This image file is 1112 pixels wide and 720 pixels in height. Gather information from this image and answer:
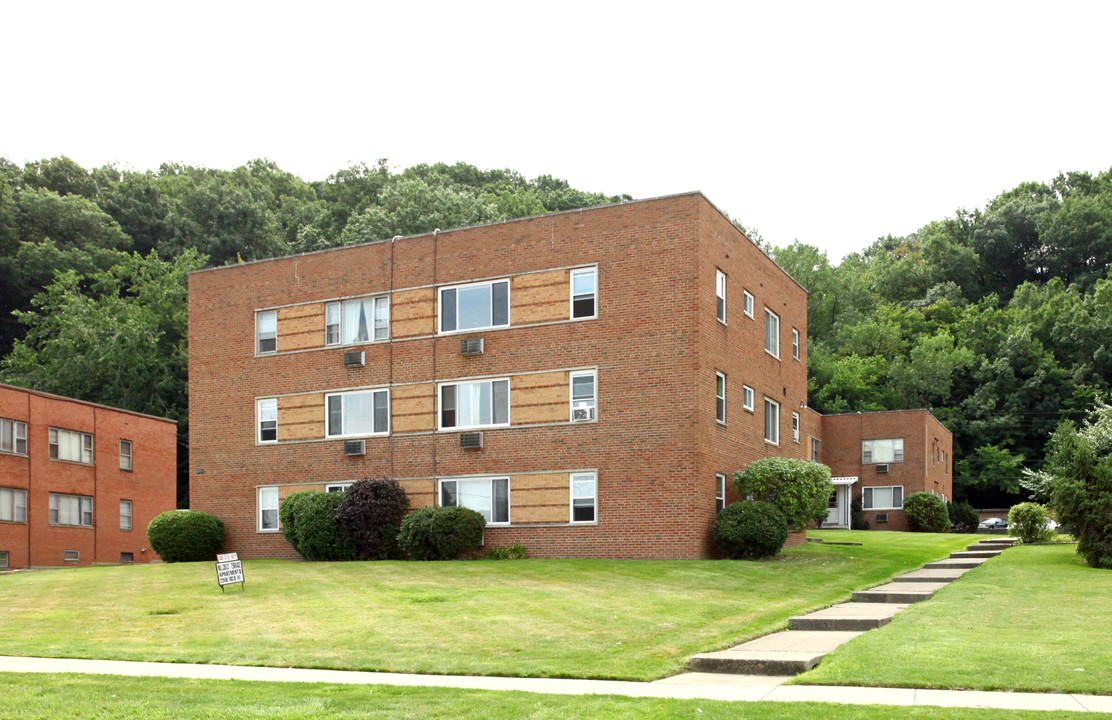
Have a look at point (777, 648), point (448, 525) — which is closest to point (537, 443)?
point (448, 525)

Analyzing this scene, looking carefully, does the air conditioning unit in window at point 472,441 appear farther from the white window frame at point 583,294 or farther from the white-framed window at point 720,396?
the white-framed window at point 720,396

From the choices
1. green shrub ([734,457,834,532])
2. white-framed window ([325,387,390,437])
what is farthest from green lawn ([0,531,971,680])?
white-framed window ([325,387,390,437])

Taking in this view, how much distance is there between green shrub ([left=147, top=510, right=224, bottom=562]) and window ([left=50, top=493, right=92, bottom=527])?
1016 centimetres

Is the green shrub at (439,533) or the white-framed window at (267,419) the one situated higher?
the white-framed window at (267,419)

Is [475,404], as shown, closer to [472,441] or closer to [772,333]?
[472,441]

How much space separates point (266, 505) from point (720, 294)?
49.4ft

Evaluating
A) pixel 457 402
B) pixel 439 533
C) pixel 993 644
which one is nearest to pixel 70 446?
pixel 457 402

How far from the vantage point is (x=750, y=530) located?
27562mm

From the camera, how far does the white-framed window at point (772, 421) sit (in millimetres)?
34469

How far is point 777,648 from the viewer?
531 inches

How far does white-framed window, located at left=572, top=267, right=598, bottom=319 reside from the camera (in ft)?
97.5

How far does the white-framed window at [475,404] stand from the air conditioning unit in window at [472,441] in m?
0.38

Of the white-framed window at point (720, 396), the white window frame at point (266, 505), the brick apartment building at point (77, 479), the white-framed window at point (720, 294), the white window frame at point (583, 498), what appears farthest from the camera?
the brick apartment building at point (77, 479)

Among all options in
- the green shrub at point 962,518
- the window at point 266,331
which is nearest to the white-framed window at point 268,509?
the window at point 266,331
